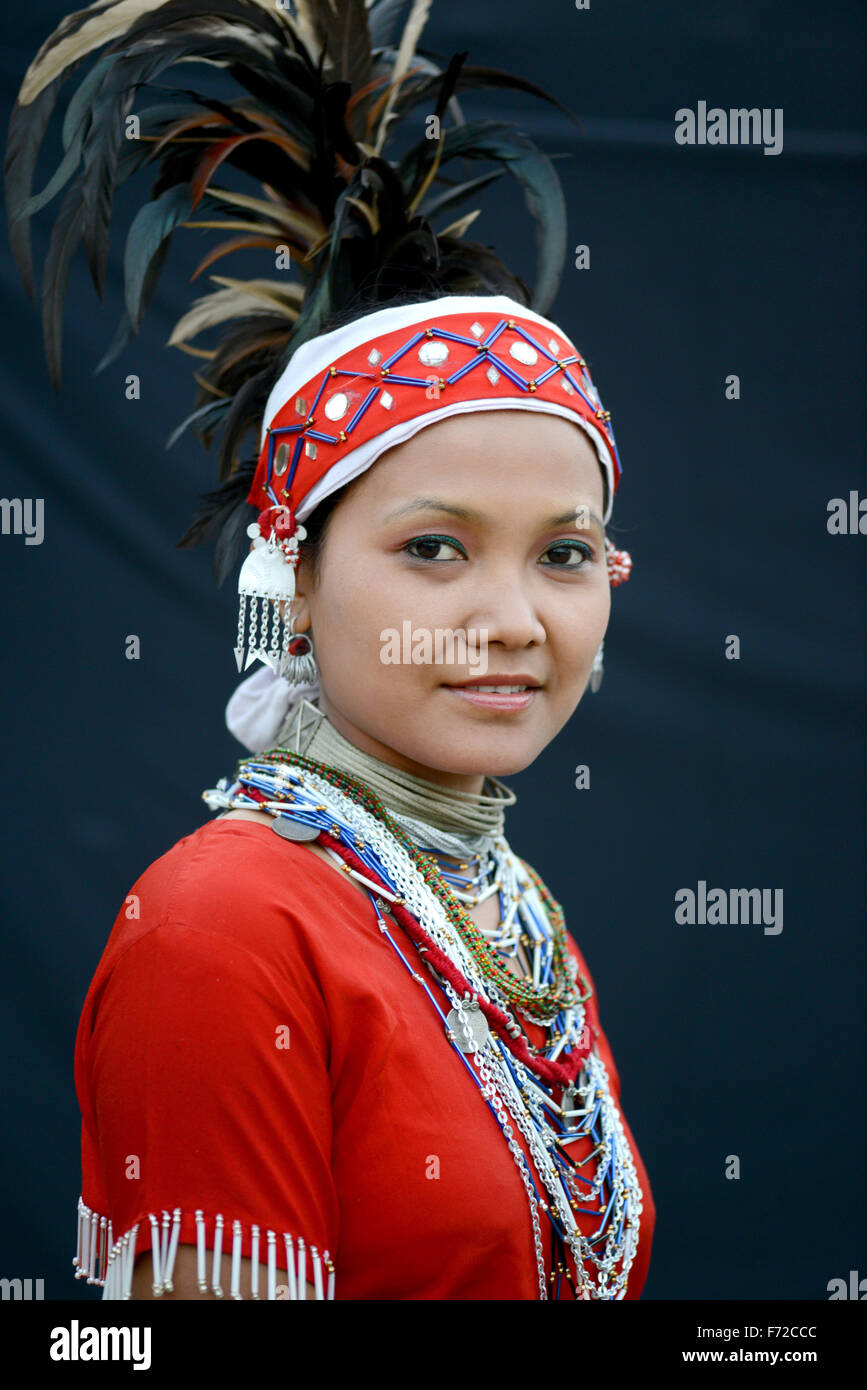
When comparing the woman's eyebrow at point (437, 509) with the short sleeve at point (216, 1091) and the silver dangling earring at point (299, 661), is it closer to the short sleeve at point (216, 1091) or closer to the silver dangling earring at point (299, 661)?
the silver dangling earring at point (299, 661)

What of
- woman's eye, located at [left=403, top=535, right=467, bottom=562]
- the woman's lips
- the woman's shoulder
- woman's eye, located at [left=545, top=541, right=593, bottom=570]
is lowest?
the woman's shoulder

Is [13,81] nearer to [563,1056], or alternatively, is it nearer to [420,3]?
[420,3]

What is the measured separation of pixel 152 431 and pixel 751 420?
1.30m

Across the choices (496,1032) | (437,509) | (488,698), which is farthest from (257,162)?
(496,1032)

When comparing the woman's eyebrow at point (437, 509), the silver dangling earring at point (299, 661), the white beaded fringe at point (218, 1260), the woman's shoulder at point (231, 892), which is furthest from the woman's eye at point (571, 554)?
the white beaded fringe at point (218, 1260)

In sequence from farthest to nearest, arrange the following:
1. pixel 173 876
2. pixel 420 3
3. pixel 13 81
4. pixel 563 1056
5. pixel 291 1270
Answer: pixel 13 81 → pixel 420 3 → pixel 563 1056 → pixel 173 876 → pixel 291 1270

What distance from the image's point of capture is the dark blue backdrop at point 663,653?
2.44 meters

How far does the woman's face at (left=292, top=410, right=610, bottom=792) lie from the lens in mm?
1297

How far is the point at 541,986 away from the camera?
150 cm

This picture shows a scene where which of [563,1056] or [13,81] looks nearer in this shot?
[563,1056]

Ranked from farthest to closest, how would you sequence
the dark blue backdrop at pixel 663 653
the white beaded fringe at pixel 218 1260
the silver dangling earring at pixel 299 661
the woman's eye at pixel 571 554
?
the dark blue backdrop at pixel 663 653 < the silver dangling earring at pixel 299 661 < the woman's eye at pixel 571 554 < the white beaded fringe at pixel 218 1260

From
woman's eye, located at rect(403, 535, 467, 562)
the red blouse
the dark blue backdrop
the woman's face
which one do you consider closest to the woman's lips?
the woman's face

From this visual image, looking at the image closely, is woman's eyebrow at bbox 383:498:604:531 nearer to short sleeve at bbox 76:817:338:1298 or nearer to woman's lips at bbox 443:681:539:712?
woman's lips at bbox 443:681:539:712
